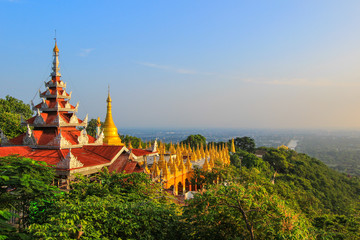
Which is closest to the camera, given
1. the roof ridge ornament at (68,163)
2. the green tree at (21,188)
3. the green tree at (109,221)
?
the green tree at (109,221)

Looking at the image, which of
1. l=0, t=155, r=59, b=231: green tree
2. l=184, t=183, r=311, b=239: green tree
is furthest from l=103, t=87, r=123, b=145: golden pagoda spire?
l=184, t=183, r=311, b=239: green tree

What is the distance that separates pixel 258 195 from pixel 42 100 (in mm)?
15838

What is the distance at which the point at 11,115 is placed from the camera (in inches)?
1141

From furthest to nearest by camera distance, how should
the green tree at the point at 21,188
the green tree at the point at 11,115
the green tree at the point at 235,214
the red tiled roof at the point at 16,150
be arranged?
the green tree at the point at 11,115 < the red tiled roof at the point at 16,150 < the green tree at the point at 21,188 < the green tree at the point at 235,214

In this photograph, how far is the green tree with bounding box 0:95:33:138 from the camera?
28.2m

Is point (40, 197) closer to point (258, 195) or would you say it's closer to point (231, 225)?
point (231, 225)

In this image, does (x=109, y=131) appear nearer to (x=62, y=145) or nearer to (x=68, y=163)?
(x=62, y=145)

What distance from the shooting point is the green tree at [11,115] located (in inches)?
1109

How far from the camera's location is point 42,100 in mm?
17781

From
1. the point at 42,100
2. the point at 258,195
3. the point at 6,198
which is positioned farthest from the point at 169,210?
the point at 42,100

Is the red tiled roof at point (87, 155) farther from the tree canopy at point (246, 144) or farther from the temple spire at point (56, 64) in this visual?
the tree canopy at point (246, 144)

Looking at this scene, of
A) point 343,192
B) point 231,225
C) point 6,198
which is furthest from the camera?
point 343,192

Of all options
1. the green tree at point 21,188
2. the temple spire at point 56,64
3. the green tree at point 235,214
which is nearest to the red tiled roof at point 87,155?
the green tree at point 21,188

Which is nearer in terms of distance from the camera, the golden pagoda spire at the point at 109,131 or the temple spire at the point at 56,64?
the temple spire at the point at 56,64
